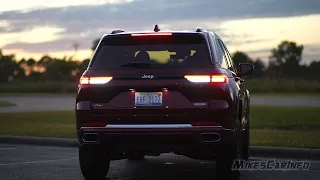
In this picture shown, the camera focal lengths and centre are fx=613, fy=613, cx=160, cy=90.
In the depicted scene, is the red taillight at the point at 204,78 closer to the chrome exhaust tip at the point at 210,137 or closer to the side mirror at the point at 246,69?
the chrome exhaust tip at the point at 210,137

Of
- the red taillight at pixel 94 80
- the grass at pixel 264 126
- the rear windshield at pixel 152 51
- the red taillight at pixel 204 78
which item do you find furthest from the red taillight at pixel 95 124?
the grass at pixel 264 126

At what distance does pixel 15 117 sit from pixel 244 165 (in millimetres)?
13283

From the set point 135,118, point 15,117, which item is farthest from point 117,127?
point 15,117

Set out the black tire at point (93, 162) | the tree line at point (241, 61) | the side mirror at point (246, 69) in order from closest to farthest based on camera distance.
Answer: the black tire at point (93, 162) < the side mirror at point (246, 69) < the tree line at point (241, 61)

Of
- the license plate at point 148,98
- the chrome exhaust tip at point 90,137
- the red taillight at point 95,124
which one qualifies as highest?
the license plate at point 148,98

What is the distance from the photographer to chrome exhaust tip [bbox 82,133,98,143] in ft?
24.6

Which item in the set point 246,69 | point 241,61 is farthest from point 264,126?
point 241,61

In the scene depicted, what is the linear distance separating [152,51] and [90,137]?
4.48 feet

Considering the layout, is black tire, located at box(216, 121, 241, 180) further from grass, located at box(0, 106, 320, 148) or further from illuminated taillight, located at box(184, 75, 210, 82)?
grass, located at box(0, 106, 320, 148)

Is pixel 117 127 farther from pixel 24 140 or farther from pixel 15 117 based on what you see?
pixel 15 117

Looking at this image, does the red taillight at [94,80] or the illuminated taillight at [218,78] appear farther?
the red taillight at [94,80]

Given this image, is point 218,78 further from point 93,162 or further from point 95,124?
point 93,162

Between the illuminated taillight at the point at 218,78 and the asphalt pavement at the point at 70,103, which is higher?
the illuminated taillight at the point at 218,78

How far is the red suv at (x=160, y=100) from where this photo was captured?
730 cm
